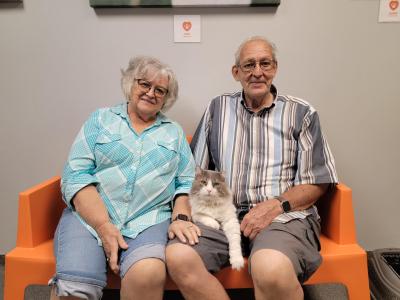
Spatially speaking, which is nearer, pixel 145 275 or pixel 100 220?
pixel 145 275

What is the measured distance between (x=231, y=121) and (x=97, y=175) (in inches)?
25.5

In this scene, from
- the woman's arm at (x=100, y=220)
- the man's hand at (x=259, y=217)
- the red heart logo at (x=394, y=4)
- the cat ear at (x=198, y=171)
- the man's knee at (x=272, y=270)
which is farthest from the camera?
the red heart logo at (x=394, y=4)

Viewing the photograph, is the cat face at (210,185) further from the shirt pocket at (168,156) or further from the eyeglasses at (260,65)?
the eyeglasses at (260,65)

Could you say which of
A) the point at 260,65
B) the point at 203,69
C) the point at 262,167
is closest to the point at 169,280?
the point at 262,167

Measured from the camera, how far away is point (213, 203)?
1.32m

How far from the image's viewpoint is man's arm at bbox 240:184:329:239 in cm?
125

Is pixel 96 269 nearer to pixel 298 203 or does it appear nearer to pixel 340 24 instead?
pixel 298 203

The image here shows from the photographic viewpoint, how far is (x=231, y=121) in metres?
1.49

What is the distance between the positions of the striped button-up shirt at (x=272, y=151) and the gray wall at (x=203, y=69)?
1.27 ft

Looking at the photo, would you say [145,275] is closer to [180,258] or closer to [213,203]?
[180,258]

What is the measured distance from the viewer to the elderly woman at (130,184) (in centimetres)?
113

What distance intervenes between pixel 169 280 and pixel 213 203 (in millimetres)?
344

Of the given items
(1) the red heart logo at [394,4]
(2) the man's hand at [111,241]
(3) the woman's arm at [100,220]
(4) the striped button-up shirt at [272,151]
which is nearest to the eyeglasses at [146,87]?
(4) the striped button-up shirt at [272,151]

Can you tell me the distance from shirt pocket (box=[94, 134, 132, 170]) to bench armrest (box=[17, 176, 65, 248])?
0.97 ft
